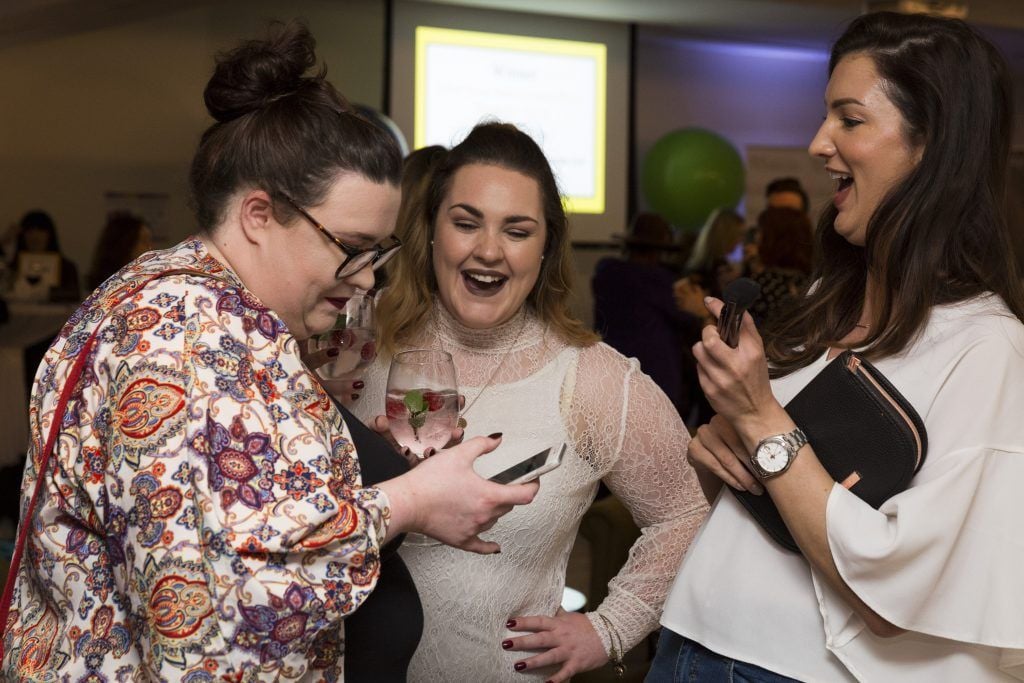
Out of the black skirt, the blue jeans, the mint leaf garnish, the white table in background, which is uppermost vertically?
the mint leaf garnish

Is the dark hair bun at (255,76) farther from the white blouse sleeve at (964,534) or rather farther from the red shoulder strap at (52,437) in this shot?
the white blouse sleeve at (964,534)

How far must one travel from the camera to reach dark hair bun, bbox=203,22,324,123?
1.30 meters

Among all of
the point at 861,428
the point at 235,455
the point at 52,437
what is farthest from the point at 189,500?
the point at 861,428

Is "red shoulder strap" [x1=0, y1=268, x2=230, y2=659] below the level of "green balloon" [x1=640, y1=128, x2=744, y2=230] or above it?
above

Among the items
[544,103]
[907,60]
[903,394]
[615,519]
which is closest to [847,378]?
[903,394]

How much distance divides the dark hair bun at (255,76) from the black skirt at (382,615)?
418 mm

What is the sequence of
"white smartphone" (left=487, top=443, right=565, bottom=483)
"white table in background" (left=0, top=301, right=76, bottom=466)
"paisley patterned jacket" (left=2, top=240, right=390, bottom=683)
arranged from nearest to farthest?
"paisley patterned jacket" (left=2, top=240, right=390, bottom=683) < "white smartphone" (left=487, top=443, right=565, bottom=483) < "white table in background" (left=0, top=301, right=76, bottom=466)

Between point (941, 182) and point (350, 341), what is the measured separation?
0.96 meters

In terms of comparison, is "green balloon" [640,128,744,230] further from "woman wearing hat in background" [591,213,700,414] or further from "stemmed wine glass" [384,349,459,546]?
"stemmed wine glass" [384,349,459,546]

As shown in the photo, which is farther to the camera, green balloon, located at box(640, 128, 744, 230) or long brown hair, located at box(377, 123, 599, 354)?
green balloon, located at box(640, 128, 744, 230)

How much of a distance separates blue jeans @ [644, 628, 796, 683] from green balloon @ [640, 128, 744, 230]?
260 inches

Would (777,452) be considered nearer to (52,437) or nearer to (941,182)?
(941,182)

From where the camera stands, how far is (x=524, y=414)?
1.88 m

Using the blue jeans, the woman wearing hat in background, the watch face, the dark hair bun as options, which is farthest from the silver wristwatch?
the woman wearing hat in background
